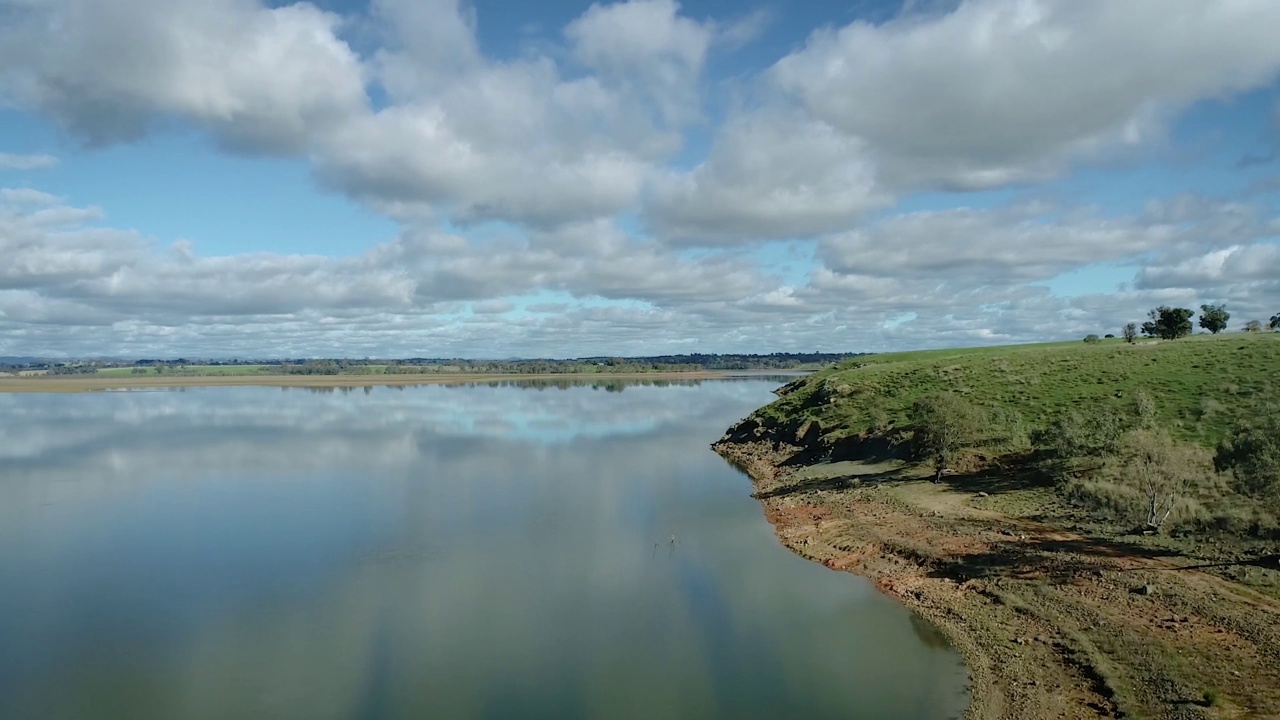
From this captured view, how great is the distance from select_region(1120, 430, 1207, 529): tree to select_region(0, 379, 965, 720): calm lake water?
35.9ft

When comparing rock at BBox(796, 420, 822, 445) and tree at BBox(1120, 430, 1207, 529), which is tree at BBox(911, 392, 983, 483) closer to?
tree at BBox(1120, 430, 1207, 529)

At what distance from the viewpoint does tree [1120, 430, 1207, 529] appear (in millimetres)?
25094

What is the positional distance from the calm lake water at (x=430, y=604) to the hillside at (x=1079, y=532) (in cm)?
221

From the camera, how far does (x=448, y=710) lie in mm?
16453

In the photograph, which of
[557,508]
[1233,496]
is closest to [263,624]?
[557,508]

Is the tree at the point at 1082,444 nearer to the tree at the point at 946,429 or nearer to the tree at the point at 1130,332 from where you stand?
the tree at the point at 946,429

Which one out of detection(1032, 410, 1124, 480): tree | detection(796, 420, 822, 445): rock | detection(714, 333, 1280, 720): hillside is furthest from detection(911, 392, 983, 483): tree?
detection(796, 420, 822, 445): rock

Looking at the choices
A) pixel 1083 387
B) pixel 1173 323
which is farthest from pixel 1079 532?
pixel 1173 323

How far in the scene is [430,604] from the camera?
23.4 metres

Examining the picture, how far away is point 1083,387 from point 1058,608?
3335 cm

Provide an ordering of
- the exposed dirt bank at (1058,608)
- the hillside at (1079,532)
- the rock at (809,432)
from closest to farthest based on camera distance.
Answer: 1. the exposed dirt bank at (1058,608)
2. the hillside at (1079,532)
3. the rock at (809,432)

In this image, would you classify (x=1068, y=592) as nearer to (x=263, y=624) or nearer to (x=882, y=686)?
(x=882, y=686)

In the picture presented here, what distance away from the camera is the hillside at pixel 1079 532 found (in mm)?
16672

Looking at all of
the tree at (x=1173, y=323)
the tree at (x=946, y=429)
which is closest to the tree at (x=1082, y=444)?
the tree at (x=946, y=429)
